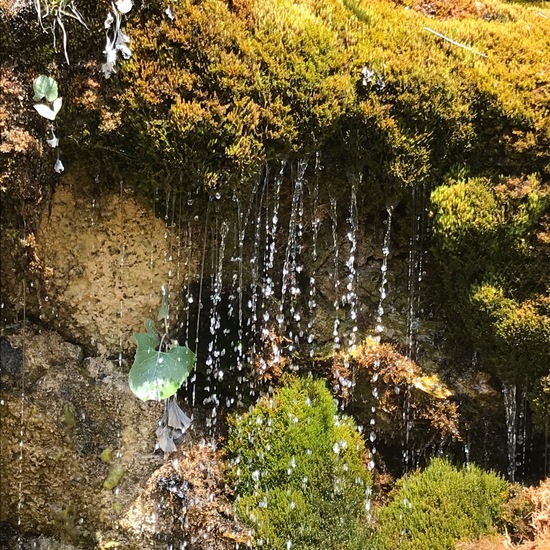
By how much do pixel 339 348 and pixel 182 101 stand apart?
1.72 m

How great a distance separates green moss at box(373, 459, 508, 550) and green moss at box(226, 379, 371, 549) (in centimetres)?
19

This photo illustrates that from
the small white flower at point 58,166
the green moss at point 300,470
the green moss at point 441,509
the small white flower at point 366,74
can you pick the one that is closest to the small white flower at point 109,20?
the small white flower at point 58,166

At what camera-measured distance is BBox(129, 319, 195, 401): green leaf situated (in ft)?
11.5

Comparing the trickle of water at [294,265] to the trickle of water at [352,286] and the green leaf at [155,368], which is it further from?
the green leaf at [155,368]

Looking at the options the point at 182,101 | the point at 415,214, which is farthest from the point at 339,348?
the point at 182,101

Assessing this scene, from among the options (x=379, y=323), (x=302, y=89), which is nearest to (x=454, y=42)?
(x=302, y=89)

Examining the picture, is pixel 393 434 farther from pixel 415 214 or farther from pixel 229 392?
pixel 415 214

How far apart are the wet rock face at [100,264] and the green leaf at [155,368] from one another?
18 cm

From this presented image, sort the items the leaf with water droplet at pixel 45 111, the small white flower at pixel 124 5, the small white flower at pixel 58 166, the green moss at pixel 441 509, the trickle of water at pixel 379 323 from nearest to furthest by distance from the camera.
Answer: the small white flower at pixel 124 5, the leaf with water droplet at pixel 45 111, the small white flower at pixel 58 166, the green moss at pixel 441 509, the trickle of water at pixel 379 323

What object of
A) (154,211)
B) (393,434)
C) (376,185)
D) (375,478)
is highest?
(376,185)

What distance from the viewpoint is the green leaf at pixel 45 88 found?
308 centimetres

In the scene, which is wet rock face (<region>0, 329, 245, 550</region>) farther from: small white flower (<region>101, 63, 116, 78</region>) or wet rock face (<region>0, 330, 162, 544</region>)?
small white flower (<region>101, 63, 116, 78</region>)

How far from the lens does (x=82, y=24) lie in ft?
9.96

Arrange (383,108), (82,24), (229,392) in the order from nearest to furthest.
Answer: (82,24) < (383,108) < (229,392)
